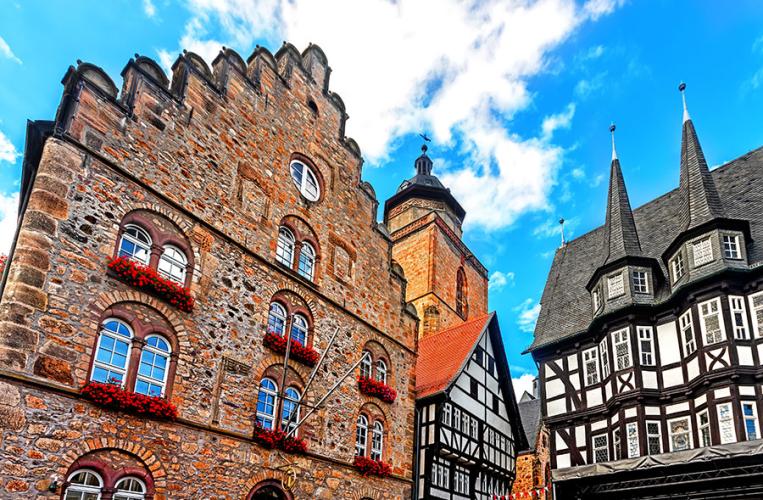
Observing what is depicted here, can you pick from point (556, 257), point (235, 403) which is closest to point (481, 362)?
point (556, 257)

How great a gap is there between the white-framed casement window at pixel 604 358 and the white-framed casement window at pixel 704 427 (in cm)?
321

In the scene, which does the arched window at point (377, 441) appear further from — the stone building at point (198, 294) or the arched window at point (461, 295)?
the arched window at point (461, 295)

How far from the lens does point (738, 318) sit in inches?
680

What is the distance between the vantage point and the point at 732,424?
16234 millimetres

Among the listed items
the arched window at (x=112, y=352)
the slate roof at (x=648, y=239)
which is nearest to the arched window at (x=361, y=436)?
the arched window at (x=112, y=352)

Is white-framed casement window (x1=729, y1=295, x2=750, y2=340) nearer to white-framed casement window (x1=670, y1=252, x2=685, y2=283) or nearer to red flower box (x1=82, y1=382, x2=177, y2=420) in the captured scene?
white-framed casement window (x1=670, y1=252, x2=685, y2=283)

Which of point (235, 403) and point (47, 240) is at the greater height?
point (47, 240)

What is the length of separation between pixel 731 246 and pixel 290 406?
44.6 feet

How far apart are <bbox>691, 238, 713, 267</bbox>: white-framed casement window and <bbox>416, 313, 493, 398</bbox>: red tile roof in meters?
7.96

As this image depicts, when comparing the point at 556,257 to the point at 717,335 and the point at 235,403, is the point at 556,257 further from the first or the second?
the point at 235,403

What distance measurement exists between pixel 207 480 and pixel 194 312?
3.46 m

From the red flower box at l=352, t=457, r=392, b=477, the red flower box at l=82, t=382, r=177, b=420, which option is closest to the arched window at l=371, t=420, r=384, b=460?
the red flower box at l=352, t=457, r=392, b=477

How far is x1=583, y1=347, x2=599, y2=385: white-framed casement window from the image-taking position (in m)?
20.8

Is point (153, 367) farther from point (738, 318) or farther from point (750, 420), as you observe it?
point (738, 318)
